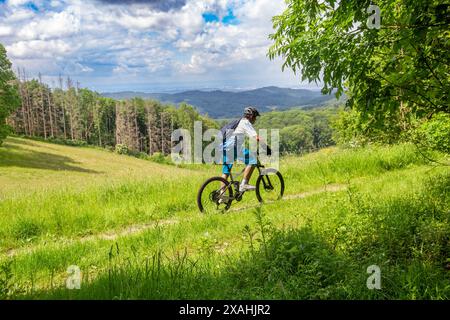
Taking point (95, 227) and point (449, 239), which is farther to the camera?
point (95, 227)

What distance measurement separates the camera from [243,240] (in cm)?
568

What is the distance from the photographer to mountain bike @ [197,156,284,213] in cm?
958

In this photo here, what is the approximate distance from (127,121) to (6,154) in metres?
62.9

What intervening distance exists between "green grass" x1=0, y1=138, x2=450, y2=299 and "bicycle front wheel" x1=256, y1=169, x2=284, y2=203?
379mm

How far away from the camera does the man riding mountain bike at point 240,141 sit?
9352 mm

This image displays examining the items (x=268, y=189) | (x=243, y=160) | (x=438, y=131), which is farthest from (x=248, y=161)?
(x=438, y=131)

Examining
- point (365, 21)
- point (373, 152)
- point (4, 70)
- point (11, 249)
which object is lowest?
point (11, 249)

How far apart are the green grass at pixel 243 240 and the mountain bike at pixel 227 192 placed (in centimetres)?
44

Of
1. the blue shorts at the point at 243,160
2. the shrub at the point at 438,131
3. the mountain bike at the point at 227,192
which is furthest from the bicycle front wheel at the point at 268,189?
the shrub at the point at 438,131

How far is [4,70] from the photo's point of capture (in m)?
53.0

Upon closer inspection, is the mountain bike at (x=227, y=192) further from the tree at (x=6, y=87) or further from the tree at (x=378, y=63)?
the tree at (x=6, y=87)

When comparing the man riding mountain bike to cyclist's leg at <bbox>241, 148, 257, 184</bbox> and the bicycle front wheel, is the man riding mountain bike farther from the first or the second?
the bicycle front wheel
